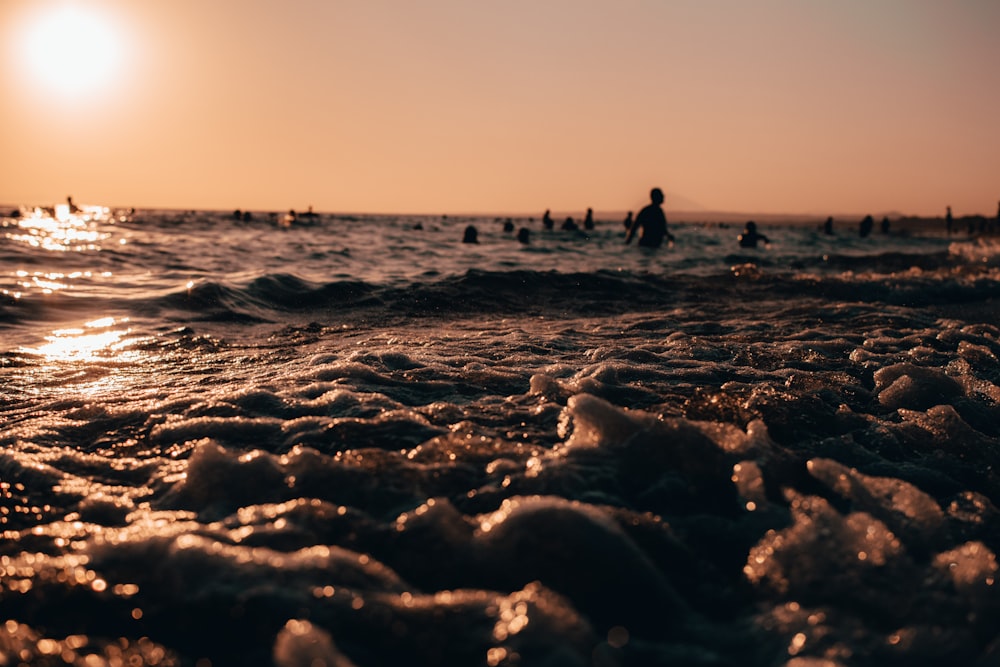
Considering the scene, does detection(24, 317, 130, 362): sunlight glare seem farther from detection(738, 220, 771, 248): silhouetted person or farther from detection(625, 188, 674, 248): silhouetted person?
detection(738, 220, 771, 248): silhouetted person

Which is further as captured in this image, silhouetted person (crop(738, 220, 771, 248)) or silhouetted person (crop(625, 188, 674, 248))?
silhouetted person (crop(738, 220, 771, 248))

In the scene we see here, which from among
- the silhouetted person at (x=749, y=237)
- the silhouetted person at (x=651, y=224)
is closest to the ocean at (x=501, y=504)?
the silhouetted person at (x=651, y=224)

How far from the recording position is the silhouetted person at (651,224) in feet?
62.3

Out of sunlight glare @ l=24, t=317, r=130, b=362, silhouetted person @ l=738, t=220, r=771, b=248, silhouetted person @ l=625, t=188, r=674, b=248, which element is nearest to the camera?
sunlight glare @ l=24, t=317, r=130, b=362

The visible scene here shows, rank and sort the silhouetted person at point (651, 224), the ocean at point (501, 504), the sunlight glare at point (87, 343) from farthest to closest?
the silhouetted person at point (651, 224), the sunlight glare at point (87, 343), the ocean at point (501, 504)

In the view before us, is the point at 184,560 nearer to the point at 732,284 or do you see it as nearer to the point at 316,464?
the point at 316,464

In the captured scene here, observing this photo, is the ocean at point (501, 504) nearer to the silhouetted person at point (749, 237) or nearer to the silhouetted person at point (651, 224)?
the silhouetted person at point (651, 224)

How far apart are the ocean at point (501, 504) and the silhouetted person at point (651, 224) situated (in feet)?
44.2

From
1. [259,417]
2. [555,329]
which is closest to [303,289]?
[555,329]

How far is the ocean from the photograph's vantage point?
1.86 meters

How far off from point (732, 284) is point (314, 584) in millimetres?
10613

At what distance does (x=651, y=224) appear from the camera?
1986 cm

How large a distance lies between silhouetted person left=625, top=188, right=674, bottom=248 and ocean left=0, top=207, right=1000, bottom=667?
13463mm

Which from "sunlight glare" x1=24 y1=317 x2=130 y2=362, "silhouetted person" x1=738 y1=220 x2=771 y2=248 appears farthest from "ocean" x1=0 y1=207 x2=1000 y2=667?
"silhouetted person" x1=738 y1=220 x2=771 y2=248
